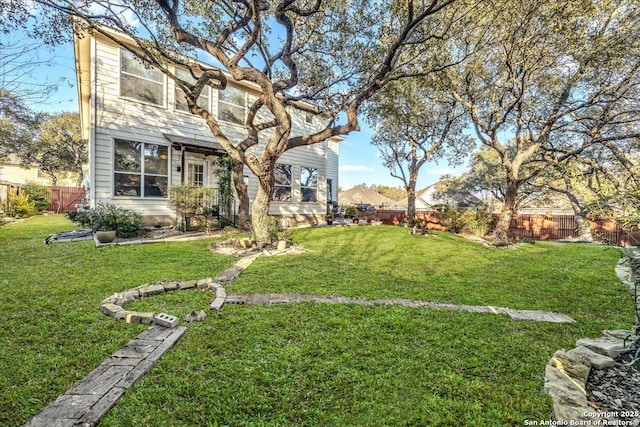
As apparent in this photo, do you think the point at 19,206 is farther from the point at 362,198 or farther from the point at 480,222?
the point at 362,198

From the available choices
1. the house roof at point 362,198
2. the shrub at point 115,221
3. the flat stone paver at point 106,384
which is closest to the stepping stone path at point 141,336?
the flat stone paver at point 106,384

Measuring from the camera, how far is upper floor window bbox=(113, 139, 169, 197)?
9070mm

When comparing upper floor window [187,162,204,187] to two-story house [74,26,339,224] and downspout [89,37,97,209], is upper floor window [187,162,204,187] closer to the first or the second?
two-story house [74,26,339,224]

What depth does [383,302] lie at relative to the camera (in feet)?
13.2

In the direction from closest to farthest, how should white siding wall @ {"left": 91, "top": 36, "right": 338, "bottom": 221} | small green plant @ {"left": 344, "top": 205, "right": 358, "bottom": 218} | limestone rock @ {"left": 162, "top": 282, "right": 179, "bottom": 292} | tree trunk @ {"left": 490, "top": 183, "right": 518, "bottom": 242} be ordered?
limestone rock @ {"left": 162, "top": 282, "right": 179, "bottom": 292}
white siding wall @ {"left": 91, "top": 36, "right": 338, "bottom": 221}
tree trunk @ {"left": 490, "top": 183, "right": 518, "bottom": 242}
small green plant @ {"left": 344, "top": 205, "right": 358, "bottom": 218}

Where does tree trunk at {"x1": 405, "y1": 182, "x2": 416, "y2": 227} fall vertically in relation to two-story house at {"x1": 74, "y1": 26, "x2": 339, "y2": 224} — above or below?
below

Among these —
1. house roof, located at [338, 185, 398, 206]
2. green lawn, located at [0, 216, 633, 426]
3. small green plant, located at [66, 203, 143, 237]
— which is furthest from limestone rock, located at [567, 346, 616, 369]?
house roof, located at [338, 185, 398, 206]

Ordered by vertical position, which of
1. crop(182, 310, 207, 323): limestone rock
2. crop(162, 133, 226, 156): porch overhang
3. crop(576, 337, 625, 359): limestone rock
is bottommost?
crop(182, 310, 207, 323): limestone rock

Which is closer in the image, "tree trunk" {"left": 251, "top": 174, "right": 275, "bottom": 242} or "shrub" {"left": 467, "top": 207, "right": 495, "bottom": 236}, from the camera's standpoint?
"tree trunk" {"left": 251, "top": 174, "right": 275, "bottom": 242}

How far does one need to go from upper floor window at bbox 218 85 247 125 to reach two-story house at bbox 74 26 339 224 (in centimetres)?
4

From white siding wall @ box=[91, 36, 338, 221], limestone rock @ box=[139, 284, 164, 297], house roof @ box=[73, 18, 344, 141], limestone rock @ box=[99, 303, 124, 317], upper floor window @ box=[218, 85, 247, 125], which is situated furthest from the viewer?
upper floor window @ box=[218, 85, 247, 125]

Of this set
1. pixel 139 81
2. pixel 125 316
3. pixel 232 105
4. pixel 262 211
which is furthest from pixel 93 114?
pixel 125 316

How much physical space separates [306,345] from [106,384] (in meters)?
1.57

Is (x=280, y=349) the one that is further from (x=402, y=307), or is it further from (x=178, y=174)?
(x=178, y=174)
